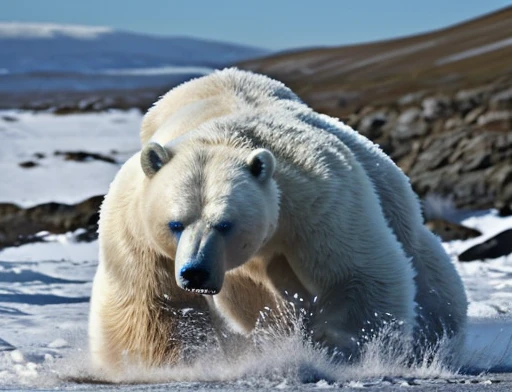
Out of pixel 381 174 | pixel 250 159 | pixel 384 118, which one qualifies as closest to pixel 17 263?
pixel 381 174

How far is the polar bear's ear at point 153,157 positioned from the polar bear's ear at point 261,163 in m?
0.36

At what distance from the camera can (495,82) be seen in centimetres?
1647

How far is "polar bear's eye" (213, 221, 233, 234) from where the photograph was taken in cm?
444

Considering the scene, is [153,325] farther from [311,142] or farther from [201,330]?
[311,142]

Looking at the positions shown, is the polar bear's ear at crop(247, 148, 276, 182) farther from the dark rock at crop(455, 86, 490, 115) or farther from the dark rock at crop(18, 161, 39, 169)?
the dark rock at crop(18, 161, 39, 169)

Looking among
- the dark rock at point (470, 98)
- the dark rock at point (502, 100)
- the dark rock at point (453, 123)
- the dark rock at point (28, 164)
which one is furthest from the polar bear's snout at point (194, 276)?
A: the dark rock at point (28, 164)

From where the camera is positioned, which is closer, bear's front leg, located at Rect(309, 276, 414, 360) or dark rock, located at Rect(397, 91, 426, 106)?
bear's front leg, located at Rect(309, 276, 414, 360)

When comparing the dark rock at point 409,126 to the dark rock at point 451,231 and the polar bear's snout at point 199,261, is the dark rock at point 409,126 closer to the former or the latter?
the dark rock at point 451,231

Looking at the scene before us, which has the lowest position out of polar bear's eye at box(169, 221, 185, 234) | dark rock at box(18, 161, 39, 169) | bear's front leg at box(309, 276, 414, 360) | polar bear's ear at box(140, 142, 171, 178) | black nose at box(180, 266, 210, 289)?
dark rock at box(18, 161, 39, 169)

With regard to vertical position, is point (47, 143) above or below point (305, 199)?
below

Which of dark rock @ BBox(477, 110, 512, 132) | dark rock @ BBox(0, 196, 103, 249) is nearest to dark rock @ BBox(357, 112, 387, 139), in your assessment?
dark rock @ BBox(477, 110, 512, 132)

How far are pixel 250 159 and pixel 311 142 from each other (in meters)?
0.47

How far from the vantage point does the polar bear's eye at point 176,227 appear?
177 inches

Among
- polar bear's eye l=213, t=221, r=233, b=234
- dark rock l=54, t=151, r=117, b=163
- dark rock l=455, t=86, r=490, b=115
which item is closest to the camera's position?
polar bear's eye l=213, t=221, r=233, b=234
